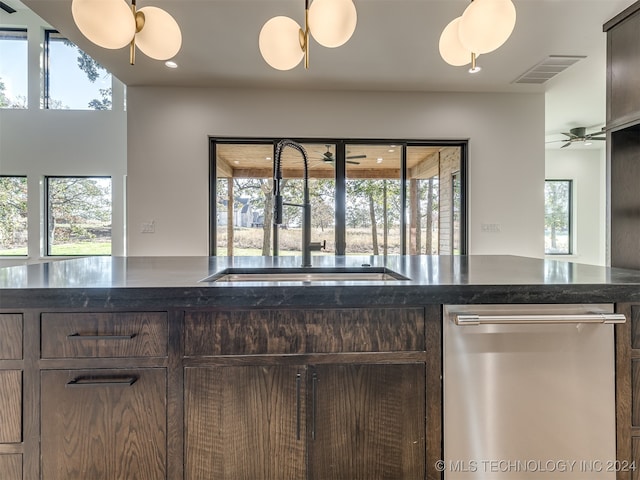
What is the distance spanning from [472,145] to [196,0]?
323cm

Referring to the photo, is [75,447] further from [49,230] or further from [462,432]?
[49,230]

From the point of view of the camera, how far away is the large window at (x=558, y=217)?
22.2 feet

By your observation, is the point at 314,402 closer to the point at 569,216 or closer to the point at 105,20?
the point at 105,20

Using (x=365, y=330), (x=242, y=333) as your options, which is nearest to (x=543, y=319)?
(x=365, y=330)

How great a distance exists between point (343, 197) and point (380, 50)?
1.63m

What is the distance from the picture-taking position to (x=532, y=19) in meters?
2.66

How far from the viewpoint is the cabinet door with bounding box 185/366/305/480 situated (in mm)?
957

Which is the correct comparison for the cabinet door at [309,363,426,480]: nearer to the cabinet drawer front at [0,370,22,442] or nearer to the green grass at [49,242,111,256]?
the cabinet drawer front at [0,370,22,442]

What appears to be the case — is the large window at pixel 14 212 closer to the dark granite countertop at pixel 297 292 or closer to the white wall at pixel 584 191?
the dark granite countertop at pixel 297 292

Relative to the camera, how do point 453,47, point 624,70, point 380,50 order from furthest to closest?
1. point 380,50
2. point 624,70
3. point 453,47

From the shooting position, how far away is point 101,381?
0.94 m

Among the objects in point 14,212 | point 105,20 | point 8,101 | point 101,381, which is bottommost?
point 101,381

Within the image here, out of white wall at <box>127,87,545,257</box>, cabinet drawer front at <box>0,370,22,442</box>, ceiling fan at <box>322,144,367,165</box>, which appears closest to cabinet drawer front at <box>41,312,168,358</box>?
cabinet drawer front at <box>0,370,22,442</box>

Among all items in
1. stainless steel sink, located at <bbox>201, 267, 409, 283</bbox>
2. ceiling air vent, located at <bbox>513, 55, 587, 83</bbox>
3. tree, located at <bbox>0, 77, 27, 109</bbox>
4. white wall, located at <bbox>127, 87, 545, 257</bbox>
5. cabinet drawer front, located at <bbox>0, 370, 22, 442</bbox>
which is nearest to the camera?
cabinet drawer front, located at <bbox>0, 370, 22, 442</bbox>
